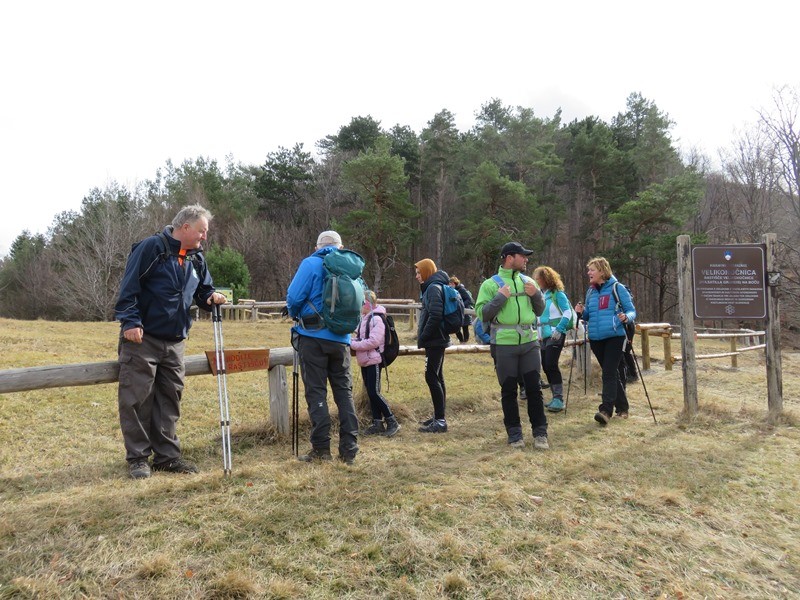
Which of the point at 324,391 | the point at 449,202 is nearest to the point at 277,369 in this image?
the point at 324,391

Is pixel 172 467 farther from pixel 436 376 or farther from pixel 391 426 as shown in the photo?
pixel 436 376

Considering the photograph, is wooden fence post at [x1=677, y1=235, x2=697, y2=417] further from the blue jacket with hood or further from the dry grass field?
the blue jacket with hood

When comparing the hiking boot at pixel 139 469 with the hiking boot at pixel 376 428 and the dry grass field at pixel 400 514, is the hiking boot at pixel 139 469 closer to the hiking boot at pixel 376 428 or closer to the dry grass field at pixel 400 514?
the dry grass field at pixel 400 514

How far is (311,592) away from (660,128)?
3854 centimetres

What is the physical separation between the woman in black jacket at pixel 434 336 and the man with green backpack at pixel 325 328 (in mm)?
1452

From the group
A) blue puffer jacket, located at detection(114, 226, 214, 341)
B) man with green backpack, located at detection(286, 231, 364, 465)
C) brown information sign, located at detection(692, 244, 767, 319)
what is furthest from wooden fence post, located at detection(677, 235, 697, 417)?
blue puffer jacket, located at detection(114, 226, 214, 341)

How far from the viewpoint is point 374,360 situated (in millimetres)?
5648

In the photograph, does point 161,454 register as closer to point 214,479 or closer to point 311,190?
point 214,479

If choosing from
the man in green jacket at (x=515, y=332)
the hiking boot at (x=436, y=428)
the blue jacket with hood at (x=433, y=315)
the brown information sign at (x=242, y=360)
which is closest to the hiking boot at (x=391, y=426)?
the hiking boot at (x=436, y=428)

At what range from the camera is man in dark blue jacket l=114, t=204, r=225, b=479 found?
396cm

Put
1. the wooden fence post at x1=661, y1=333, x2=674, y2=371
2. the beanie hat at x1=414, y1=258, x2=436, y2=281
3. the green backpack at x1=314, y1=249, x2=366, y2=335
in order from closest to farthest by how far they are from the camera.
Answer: the green backpack at x1=314, y1=249, x2=366, y2=335 < the beanie hat at x1=414, y1=258, x2=436, y2=281 < the wooden fence post at x1=661, y1=333, x2=674, y2=371

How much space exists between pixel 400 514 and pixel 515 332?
7.52ft

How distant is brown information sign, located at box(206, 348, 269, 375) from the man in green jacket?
211cm

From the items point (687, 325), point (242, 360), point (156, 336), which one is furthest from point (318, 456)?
point (687, 325)
